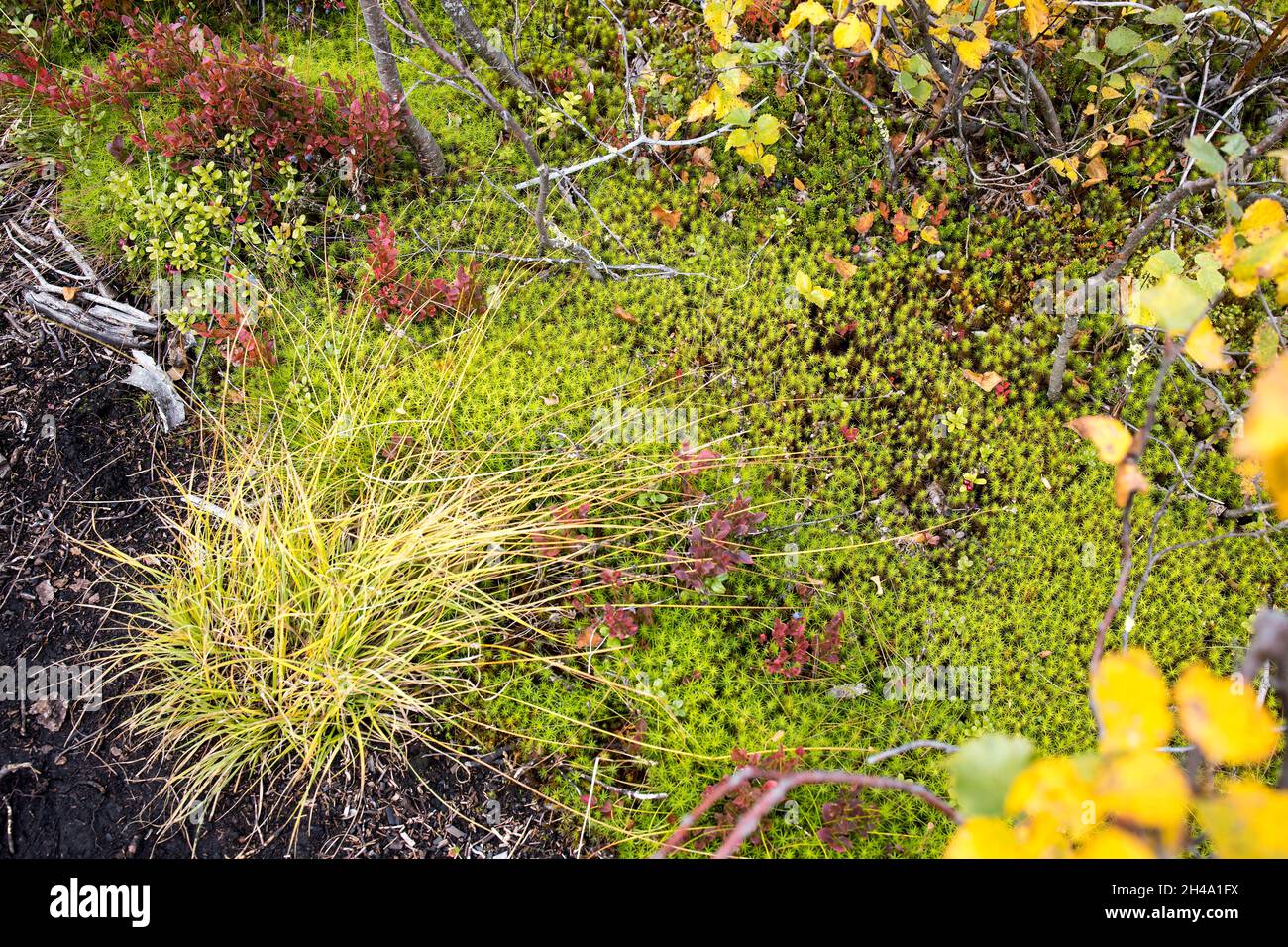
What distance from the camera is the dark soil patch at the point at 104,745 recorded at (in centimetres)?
274

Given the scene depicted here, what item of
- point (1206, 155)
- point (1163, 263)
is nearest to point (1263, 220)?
point (1163, 263)

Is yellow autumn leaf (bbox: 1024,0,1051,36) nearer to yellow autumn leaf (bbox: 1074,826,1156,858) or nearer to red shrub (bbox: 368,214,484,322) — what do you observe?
red shrub (bbox: 368,214,484,322)

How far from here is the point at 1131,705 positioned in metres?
0.97

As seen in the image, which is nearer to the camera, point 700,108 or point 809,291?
point 700,108

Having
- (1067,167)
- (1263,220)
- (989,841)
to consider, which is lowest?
(989,841)

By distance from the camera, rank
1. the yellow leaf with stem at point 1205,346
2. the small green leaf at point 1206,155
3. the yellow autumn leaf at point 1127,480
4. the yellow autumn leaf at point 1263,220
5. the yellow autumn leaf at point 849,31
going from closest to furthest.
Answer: the yellow autumn leaf at point 1127,480, the small green leaf at point 1206,155, the yellow leaf with stem at point 1205,346, the yellow autumn leaf at point 1263,220, the yellow autumn leaf at point 849,31

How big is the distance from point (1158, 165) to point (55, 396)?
5.43 meters

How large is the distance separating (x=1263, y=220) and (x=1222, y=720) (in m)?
2.12

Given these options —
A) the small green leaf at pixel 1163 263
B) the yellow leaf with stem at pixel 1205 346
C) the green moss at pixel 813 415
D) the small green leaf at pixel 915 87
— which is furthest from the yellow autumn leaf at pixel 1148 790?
the small green leaf at pixel 915 87

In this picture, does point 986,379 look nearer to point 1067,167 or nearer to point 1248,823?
point 1067,167

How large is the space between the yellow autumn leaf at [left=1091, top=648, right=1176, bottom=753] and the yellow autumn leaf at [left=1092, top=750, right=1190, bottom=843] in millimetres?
23

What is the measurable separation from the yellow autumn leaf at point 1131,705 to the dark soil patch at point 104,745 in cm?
228

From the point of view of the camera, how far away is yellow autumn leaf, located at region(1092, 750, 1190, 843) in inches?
34.3

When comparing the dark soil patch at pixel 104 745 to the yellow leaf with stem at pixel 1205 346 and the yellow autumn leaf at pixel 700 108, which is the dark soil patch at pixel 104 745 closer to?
the yellow leaf with stem at pixel 1205 346
